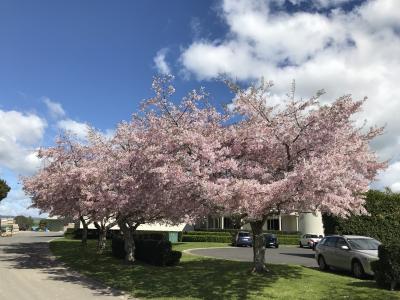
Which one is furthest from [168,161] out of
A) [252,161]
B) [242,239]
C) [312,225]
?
[312,225]

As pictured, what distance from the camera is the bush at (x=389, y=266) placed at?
521 inches

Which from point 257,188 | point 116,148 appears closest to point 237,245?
point 116,148

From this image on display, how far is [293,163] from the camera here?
15.0 m

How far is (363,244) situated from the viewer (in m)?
17.9

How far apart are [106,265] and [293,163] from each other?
1114 cm

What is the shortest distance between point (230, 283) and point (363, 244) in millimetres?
5908

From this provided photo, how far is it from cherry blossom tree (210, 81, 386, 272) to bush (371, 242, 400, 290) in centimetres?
158

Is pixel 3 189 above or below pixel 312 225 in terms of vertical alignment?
above

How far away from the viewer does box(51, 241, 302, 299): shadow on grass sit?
45.9 ft

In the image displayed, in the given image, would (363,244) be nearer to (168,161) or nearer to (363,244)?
(363,244)

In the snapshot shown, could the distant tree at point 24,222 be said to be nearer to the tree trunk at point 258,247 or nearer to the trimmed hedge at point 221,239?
the trimmed hedge at point 221,239

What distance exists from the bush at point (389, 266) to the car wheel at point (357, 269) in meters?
2.95

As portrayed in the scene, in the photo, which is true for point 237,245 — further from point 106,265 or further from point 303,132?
point 303,132

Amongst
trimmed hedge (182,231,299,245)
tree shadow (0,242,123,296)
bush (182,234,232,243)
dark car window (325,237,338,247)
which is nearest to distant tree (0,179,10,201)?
trimmed hedge (182,231,299,245)
